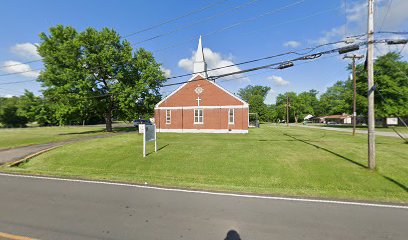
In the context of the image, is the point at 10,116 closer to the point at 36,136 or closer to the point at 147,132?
the point at 36,136

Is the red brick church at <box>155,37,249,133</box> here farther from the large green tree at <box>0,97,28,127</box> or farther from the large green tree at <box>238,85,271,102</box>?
the large green tree at <box>238,85,271,102</box>

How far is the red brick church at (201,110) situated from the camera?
27438 millimetres

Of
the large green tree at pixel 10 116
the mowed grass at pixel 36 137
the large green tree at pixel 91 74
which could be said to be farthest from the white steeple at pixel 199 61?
the large green tree at pixel 10 116

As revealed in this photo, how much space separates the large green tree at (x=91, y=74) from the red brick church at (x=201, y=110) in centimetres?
325

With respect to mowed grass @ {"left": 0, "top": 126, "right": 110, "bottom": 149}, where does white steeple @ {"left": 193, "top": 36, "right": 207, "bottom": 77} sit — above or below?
above

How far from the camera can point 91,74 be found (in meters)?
26.5

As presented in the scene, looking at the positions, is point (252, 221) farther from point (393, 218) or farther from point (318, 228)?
point (393, 218)

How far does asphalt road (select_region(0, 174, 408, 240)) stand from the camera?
13.5 feet

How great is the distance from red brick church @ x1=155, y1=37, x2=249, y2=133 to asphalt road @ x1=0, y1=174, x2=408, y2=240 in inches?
849

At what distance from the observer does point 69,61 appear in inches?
1029

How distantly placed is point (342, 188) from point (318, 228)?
11.0 feet

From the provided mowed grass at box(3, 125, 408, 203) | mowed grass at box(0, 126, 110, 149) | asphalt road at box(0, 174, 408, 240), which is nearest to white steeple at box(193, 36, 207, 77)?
mowed grass at box(0, 126, 110, 149)

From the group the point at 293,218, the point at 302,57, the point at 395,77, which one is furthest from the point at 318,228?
the point at 395,77

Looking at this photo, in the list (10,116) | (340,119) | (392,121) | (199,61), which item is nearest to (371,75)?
(199,61)
